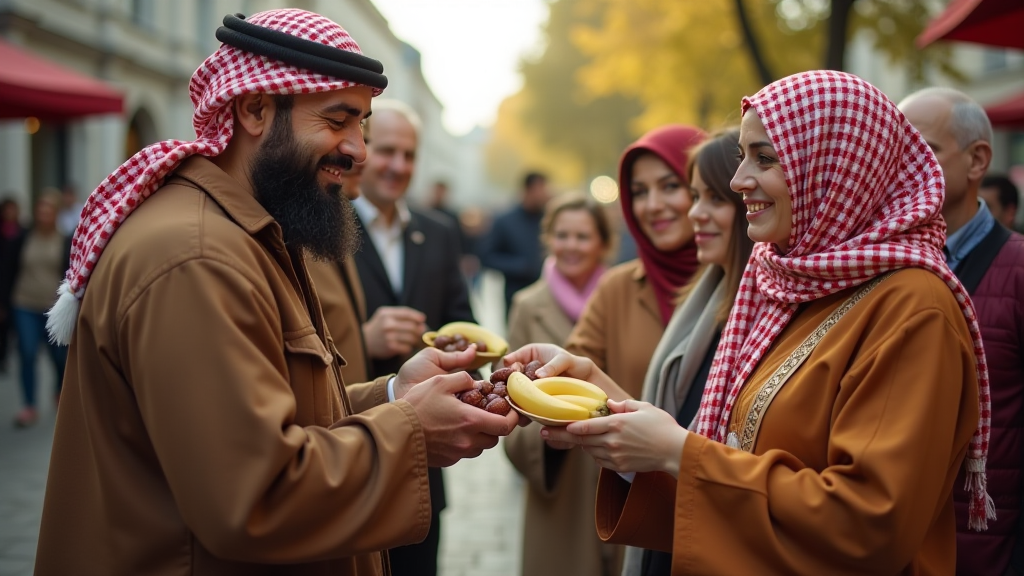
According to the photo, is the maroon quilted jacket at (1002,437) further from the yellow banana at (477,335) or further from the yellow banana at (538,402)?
the yellow banana at (477,335)

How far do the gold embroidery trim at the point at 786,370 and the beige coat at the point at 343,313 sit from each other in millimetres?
1864

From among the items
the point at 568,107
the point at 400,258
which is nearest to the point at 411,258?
the point at 400,258

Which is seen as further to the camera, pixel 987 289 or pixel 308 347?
pixel 987 289

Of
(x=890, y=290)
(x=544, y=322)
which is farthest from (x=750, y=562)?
(x=544, y=322)

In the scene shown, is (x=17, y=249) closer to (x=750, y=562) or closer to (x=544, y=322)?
(x=544, y=322)

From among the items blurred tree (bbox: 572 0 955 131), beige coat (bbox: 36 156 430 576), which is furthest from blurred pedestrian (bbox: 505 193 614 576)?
blurred tree (bbox: 572 0 955 131)

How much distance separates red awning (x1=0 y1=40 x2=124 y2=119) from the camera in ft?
25.7

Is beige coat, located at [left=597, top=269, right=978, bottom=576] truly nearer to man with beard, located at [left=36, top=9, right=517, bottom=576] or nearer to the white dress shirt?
man with beard, located at [left=36, top=9, right=517, bottom=576]

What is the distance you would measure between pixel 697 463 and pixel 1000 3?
3.67 meters

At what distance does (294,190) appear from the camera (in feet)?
7.98

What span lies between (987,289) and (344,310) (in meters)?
2.65

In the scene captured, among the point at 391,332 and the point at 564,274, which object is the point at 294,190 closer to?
the point at 391,332

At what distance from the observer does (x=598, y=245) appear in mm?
6047

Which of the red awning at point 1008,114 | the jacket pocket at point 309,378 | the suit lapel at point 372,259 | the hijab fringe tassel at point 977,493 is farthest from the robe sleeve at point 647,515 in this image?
the red awning at point 1008,114
